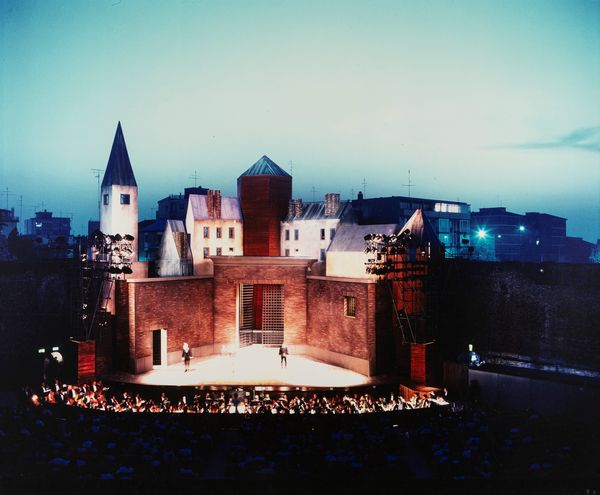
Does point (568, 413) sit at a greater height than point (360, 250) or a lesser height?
lesser

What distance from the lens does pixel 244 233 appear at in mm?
43500

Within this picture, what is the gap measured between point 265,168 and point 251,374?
58.1 ft

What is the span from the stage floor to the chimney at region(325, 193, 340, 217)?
1371 cm

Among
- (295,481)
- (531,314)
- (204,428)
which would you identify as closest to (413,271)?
(531,314)

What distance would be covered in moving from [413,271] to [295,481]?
51.8ft

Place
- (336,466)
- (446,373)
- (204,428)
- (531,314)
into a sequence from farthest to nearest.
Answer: (531,314), (446,373), (204,428), (336,466)

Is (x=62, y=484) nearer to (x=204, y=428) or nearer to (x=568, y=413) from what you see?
(x=204, y=428)

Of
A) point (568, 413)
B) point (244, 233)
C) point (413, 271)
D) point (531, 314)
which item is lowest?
point (568, 413)

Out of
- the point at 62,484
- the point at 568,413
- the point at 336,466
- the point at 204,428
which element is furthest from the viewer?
the point at 568,413

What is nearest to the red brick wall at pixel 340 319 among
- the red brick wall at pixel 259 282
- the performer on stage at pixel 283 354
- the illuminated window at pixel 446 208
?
the red brick wall at pixel 259 282

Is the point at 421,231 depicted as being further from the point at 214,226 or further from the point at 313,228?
the point at 214,226

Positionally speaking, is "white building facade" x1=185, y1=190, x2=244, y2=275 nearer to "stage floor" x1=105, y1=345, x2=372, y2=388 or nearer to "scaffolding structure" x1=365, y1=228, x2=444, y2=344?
"stage floor" x1=105, y1=345, x2=372, y2=388

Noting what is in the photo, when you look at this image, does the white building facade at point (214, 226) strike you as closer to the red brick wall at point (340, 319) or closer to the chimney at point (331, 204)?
the chimney at point (331, 204)

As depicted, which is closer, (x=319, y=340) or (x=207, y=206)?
(x=319, y=340)
